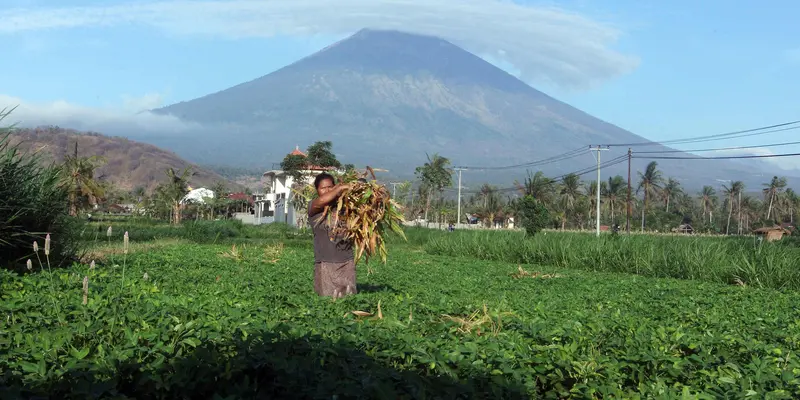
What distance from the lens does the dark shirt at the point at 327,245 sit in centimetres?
867

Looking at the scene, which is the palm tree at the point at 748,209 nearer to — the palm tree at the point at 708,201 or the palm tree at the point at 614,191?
the palm tree at the point at 708,201

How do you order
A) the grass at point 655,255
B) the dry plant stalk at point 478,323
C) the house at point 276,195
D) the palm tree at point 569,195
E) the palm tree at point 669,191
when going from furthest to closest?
1. the palm tree at point 669,191
2. the palm tree at point 569,195
3. the house at point 276,195
4. the grass at point 655,255
5. the dry plant stalk at point 478,323

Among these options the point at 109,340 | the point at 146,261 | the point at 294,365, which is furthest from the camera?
the point at 146,261

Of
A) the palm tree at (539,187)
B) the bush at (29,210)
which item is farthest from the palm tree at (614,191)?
the bush at (29,210)

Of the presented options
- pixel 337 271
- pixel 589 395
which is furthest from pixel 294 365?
pixel 337 271

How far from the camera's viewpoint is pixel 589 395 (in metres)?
4.62

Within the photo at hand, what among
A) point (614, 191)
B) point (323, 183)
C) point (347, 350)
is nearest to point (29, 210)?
point (323, 183)

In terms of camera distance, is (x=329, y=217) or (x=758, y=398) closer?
(x=758, y=398)

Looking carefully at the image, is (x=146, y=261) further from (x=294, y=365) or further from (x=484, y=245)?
(x=484, y=245)

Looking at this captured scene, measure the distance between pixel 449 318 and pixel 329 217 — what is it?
252 cm

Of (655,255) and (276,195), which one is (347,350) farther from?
(276,195)

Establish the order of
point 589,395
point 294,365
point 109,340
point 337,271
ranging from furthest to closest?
point 337,271 < point 109,340 < point 589,395 < point 294,365

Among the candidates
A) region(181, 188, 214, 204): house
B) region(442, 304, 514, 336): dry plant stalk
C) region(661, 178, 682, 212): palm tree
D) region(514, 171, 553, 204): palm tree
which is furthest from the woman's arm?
region(661, 178, 682, 212): palm tree

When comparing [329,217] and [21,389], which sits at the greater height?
[329,217]
